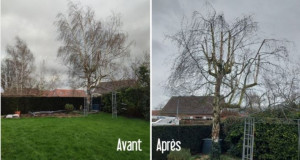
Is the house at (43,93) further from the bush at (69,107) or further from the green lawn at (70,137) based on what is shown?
the green lawn at (70,137)

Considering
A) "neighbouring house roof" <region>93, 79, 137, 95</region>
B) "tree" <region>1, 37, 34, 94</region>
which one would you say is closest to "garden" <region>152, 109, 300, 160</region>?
"neighbouring house roof" <region>93, 79, 137, 95</region>

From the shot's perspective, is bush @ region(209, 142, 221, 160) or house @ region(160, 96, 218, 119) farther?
house @ region(160, 96, 218, 119)

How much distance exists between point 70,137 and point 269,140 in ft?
11.6

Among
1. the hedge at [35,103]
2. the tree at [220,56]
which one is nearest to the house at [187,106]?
the tree at [220,56]

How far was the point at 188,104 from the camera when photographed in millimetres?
5199

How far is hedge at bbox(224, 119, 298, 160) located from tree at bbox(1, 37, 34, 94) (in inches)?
151

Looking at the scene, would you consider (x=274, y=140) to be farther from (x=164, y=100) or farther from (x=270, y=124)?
(x=164, y=100)

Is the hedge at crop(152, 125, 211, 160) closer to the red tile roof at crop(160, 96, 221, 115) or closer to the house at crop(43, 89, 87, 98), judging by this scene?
the red tile roof at crop(160, 96, 221, 115)

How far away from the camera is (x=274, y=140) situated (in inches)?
205

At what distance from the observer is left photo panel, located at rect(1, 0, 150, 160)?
446 cm

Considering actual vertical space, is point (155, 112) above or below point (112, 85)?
below

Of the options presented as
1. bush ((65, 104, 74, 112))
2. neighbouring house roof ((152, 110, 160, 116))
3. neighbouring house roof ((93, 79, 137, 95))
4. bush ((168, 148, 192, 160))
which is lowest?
bush ((168, 148, 192, 160))

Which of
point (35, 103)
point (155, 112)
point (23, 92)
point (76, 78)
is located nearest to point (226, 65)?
point (155, 112)

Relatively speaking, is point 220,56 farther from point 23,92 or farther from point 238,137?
point 23,92
